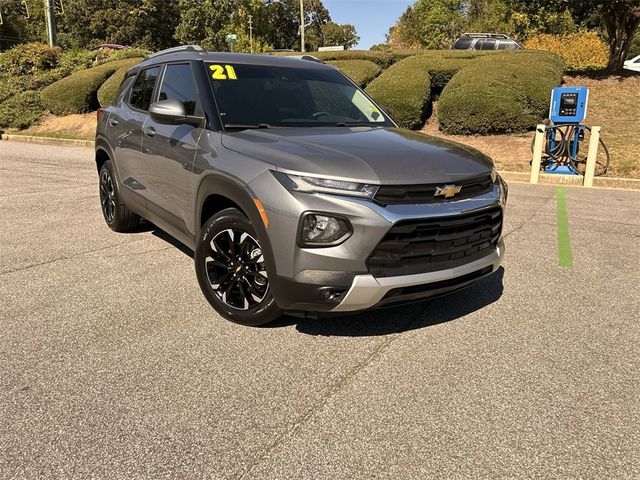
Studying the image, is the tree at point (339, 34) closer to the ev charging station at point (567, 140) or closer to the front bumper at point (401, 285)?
the ev charging station at point (567, 140)

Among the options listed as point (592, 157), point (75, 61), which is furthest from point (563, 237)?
point (75, 61)

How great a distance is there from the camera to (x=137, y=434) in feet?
7.89

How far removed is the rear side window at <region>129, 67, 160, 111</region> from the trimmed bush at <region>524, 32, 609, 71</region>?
2253cm

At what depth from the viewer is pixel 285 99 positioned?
4.04 metres

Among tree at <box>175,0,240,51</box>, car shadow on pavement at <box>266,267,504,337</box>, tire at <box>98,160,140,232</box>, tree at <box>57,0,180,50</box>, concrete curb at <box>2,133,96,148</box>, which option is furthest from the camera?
tree at <box>57,0,180,50</box>

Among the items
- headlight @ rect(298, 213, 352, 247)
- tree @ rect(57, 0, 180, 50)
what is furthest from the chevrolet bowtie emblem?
tree @ rect(57, 0, 180, 50)

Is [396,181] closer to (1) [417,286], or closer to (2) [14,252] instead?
(1) [417,286]

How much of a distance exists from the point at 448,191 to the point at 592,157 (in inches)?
311

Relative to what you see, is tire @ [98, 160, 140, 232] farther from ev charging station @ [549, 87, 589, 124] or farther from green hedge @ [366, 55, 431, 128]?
green hedge @ [366, 55, 431, 128]

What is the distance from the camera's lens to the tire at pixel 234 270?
10.6 feet

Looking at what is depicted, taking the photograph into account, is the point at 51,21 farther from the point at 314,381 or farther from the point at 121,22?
the point at 121,22

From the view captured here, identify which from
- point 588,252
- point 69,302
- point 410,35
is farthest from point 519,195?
point 410,35

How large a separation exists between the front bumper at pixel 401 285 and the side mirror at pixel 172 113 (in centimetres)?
172

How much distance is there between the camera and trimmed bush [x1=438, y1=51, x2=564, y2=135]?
12.2m
